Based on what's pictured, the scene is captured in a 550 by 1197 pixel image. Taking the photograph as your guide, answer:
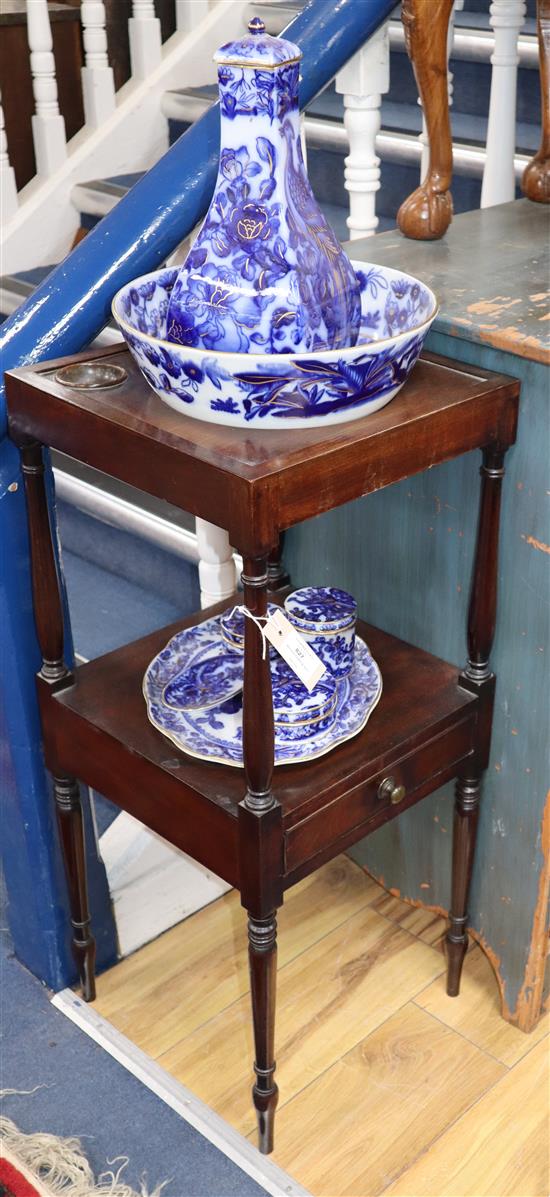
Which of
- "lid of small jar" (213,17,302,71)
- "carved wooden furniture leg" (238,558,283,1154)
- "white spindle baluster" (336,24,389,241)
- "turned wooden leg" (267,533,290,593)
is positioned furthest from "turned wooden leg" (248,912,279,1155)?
"white spindle baluster" (336,24,389,241)

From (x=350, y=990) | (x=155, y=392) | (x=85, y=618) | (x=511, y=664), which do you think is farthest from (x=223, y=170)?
(x=85, y=618)

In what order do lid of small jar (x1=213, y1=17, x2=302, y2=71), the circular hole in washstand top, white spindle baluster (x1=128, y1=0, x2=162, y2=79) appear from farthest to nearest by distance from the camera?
white spindle baluster (x1=128, y1=0, x2=162, y2=79) → the circular hole in washstand top → lid of small jar (x1=213, y1=17, x2=302, y2=71)

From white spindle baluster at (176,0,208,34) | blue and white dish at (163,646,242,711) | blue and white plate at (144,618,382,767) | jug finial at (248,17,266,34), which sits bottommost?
blue and white plate at (144,618,382,767)

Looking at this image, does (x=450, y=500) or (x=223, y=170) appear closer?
(x=223, y=170)

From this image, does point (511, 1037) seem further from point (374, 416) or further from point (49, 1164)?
point (374, 416)

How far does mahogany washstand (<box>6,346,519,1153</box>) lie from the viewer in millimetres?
979

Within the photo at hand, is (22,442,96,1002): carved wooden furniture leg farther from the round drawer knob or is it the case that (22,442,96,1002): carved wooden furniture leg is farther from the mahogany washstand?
the round drawer knob

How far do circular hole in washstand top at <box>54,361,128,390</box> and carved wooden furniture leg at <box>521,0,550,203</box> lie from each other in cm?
71

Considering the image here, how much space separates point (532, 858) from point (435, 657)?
10.2 inches

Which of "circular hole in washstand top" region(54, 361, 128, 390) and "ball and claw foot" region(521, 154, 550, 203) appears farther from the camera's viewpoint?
"ball and claw foot" region(521, 154, 550, 203)

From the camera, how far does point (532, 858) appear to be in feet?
4.59

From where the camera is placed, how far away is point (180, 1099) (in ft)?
4.64

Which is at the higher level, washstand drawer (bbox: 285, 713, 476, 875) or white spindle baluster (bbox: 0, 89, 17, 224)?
white spindle baluster (bbox: 0, 89, 17, 224)

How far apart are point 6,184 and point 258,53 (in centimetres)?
155
